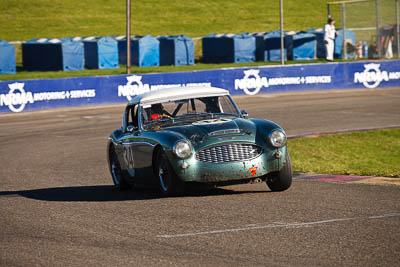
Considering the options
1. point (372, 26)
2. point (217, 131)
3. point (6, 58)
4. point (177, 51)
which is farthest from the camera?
point (177, 51)

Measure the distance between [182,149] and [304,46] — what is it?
131 ft

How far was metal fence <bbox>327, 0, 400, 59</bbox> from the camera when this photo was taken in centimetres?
3797

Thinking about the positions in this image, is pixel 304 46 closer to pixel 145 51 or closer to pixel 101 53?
pixel 145 51

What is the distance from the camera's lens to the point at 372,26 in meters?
39.7

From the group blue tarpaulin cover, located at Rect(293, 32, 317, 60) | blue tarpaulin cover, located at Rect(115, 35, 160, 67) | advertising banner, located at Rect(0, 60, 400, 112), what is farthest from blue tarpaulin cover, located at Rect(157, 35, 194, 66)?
advertising banner, located at Rect(0, 60, 400, 112)

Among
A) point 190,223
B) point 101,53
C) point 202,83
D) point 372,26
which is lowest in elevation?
point 190,223

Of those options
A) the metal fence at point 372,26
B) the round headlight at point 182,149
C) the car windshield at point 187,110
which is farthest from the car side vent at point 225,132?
the metal fence at point 372,26

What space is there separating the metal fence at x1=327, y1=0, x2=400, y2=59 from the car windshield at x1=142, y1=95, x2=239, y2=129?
2736cm

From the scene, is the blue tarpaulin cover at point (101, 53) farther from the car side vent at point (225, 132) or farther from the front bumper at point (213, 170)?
the front bumper at point (213, 170)

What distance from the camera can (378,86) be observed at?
33344 millimetres

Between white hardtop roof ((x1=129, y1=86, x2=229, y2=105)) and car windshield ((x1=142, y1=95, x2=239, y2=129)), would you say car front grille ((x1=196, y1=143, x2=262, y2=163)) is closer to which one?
car windshield ((x1=142, y1=95, x2=239, y2=129))

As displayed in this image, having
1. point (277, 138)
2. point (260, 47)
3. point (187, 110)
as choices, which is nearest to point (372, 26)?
point (260, 47)

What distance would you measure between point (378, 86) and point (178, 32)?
3404 cm

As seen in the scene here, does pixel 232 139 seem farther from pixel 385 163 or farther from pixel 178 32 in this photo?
pixel 178 32
